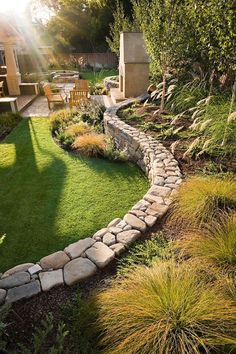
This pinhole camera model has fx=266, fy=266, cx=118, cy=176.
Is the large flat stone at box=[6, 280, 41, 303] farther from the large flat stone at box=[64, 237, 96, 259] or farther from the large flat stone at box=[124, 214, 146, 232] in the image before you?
the large flat stone at box=[124, 214, 146, 232]

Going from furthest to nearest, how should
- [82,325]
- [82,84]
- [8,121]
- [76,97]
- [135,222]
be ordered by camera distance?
[82,84] < [76,97] < [8,121] < [135,222] < [82,325]

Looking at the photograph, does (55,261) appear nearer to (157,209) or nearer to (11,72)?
(157,209)

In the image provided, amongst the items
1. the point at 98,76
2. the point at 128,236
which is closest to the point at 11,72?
the point at 98,76

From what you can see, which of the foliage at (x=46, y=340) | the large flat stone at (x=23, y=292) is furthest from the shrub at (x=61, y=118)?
the foliage at (x=46, y=340)

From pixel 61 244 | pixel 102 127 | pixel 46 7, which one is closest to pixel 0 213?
pixel 61 244

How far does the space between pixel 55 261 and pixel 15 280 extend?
426 mm

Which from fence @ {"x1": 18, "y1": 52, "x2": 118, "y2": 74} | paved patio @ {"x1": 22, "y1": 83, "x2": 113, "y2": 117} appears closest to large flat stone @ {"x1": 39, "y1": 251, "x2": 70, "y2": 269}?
paved patio @ {"x1": 22, "y1": 83, "x2": 113, "y2": 117}

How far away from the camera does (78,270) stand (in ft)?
8.75

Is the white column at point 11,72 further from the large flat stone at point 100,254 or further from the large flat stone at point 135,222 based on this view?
the large flat stone at point 100,254

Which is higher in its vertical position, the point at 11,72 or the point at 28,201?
the point at 11,72

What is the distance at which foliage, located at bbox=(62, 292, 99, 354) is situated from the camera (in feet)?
6.53

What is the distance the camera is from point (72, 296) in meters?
2.47

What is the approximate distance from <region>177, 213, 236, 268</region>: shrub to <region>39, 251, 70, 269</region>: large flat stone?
4.00ft

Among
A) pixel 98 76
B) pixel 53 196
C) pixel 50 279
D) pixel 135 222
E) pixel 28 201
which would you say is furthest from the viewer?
pixel 98 76
